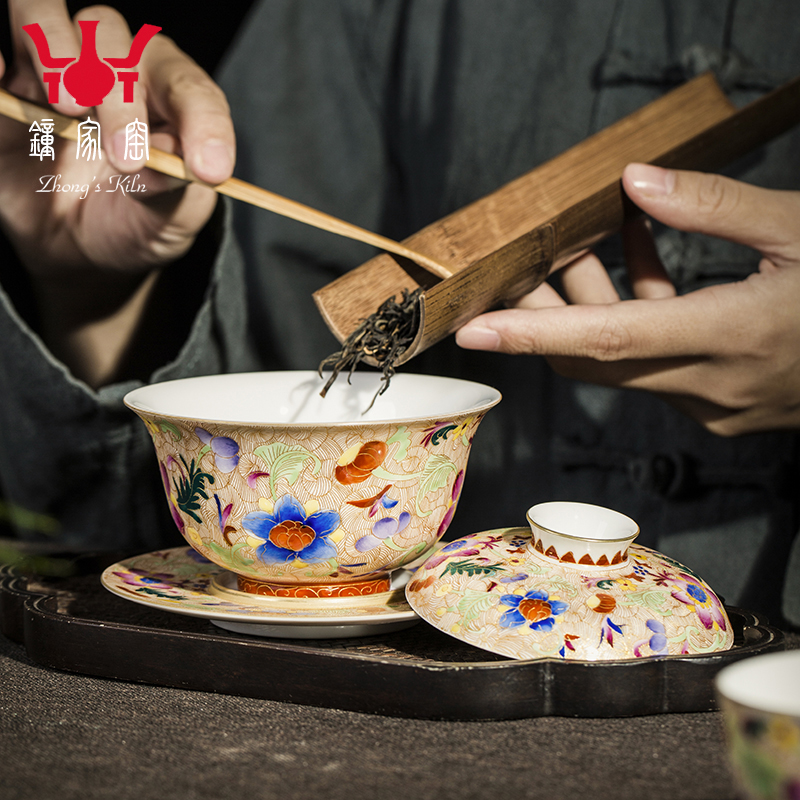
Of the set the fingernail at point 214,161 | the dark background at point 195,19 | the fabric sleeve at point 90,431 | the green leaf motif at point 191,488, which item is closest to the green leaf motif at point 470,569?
the green leaf motif at point 191,488

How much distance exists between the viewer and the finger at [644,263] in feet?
3.37

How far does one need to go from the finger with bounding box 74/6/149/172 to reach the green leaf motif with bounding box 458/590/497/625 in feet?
1.81

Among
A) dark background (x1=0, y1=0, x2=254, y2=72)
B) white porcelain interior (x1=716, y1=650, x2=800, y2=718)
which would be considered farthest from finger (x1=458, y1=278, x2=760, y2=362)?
dark background (x1=0, y1=0, x2=254, y2=72)

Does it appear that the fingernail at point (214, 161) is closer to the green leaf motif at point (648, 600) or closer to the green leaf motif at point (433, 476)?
the green leaf motif at point (433, 476)

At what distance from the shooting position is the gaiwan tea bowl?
0.62 metres

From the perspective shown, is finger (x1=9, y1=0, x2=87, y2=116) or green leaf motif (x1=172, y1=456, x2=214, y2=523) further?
finger (x1=9, y1=0, x2=87, y2=116)

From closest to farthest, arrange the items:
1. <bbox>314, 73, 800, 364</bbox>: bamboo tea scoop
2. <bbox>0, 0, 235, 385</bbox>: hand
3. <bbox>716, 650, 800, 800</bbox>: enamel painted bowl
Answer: <bbox>716, 650, 800, 800</bbox>: enamel painted bowl → <bbox>314, 73, 800, 364</bbox>: bamboo tea scoop → <bbox>0, 0, 235, 385</bbox>: hand

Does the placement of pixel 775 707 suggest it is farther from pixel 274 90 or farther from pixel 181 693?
pixel 274 90

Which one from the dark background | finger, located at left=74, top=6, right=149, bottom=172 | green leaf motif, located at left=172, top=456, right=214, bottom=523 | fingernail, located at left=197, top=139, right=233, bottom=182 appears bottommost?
green leaf motif, located at left=172, top=456, right=214, bottom=523

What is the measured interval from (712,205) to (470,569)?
516mm

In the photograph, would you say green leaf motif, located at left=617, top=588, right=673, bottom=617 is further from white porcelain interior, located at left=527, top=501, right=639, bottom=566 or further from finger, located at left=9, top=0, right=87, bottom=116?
finger, located at left=9, top=0, right=87, bottom=116

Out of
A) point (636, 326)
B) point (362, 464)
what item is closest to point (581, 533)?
point (362, 464)

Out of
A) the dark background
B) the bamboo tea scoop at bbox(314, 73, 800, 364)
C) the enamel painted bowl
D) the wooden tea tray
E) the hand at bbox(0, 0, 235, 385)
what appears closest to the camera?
the enamel painted bowl

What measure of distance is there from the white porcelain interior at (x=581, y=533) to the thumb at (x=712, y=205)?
0.39m
